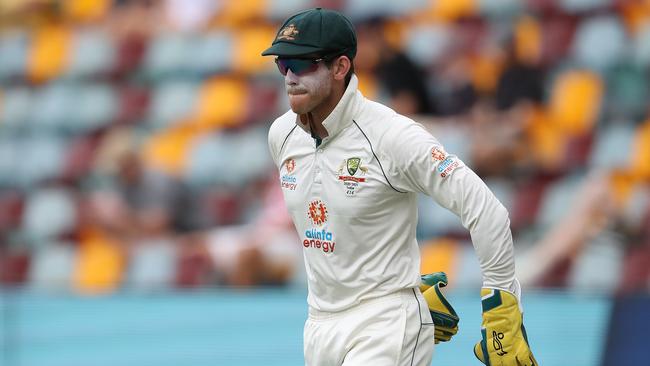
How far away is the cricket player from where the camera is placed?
A: 424 centimetres

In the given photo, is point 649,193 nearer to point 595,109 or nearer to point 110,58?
point 595,109

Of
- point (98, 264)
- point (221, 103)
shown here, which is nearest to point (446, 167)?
point (98, 264)

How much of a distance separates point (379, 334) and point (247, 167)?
21.6 feet

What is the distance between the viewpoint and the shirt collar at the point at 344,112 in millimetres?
4453

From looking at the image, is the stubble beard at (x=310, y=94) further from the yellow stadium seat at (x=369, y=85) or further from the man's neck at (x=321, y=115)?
the yellow stadium seat at (x=369, y=85)

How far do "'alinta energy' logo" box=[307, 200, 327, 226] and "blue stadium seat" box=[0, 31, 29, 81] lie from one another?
9795 millimetres

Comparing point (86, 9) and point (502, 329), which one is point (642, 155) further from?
point (86, 9)

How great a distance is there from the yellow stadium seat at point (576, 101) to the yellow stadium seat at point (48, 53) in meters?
5.93

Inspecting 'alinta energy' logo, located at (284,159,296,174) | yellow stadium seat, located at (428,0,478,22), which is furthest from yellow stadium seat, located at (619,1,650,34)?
'alinta energy' logo, located at (284,159,296,174)

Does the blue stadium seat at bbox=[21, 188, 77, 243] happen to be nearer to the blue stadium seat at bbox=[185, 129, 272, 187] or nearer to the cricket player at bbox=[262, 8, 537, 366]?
the blue stadium seat at bbox=[185, 129, 272, 187]

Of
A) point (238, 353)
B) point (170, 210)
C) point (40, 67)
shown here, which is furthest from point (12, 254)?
point (238, 353)

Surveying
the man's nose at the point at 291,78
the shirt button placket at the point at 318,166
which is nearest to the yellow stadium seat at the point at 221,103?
the shirt button placket at the point at 318,166

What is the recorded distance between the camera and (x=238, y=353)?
7.96m

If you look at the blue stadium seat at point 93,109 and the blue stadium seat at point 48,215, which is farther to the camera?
the blue stadium seat at point 93,109
